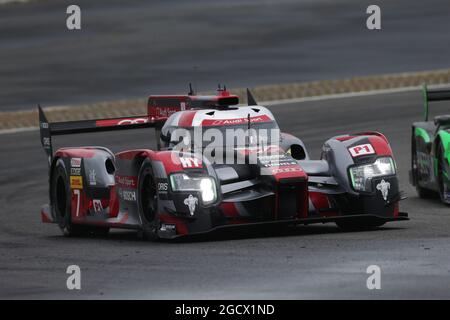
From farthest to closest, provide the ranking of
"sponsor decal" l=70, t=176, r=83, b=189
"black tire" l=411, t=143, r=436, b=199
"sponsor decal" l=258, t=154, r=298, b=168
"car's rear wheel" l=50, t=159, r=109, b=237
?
"black tire" l=411, t=143, r=436, b=199 < "car's rear wheel" l=50, t=159, r=109, b=237 < "sponsor decal" l=70, t=176, r=83, b=189 < "sponsor decal" l=258, t=154, r=298, b=168

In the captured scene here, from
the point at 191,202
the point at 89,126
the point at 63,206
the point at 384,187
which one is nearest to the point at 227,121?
the point at 191,202

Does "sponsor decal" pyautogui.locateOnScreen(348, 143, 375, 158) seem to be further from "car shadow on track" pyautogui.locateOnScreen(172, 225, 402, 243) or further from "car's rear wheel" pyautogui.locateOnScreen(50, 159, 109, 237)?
"car's rear wheel" pyautogui.locateOnScreen(50, 159, 109, 237)

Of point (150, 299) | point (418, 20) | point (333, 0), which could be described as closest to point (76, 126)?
point (150, 299)

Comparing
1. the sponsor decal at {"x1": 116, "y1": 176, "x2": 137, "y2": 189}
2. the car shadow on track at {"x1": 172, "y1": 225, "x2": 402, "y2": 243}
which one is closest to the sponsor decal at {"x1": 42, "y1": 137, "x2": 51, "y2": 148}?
the sponsor decal at {"x1": 116, "y1": 176, "x2": 137, "y2": 189}

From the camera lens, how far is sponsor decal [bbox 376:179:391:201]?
44.7 feet

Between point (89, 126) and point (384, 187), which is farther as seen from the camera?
point (89, 126)

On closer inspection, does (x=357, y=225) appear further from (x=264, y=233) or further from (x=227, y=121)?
(x=227, y=121)

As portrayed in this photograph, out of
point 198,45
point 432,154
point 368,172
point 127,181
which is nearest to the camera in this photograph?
point 368,172

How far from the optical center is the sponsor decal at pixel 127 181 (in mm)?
13742

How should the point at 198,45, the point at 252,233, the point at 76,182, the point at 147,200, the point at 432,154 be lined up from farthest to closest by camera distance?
the point at 198,45 < the point at 432,154 < the point at 76,182 < the point at 252,233 < the point at 147,200

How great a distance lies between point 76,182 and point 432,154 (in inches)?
177

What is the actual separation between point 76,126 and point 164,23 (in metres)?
26.3

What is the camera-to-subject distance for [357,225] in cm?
1420

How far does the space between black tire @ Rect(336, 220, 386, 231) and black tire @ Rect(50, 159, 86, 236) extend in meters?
2.88
